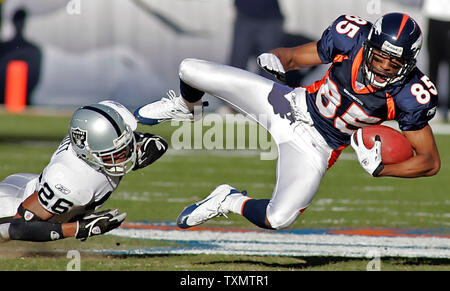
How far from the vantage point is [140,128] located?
11586 mm

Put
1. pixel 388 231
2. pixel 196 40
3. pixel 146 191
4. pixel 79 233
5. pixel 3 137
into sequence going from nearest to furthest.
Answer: pixel 79 233 → pixel 388 231 → pixel 146 191 → pixel 3 137 → pixel 196 40

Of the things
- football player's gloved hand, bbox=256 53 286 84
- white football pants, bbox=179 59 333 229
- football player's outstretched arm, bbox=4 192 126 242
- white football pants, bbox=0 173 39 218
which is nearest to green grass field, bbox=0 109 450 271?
football player's outstretched arm, bbox=4 192 126 242

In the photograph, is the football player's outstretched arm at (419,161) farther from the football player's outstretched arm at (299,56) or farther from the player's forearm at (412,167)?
the football player's outstretched arm at (299,56)

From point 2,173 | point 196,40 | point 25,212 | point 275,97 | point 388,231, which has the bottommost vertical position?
point 196,40

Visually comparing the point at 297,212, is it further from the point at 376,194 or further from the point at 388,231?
the point at 376,194

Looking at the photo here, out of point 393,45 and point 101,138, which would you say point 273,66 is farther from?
point 101,138

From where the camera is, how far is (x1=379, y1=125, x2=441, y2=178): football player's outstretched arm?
506 cm

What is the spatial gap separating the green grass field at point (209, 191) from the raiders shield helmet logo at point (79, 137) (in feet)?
2.25

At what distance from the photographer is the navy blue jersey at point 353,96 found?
5.13m

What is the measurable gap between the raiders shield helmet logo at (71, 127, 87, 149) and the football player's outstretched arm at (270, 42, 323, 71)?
1.28 meters

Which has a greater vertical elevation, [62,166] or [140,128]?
[62,166]

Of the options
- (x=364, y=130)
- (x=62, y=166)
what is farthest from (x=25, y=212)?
(x=364, y=130)

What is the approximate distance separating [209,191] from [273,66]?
2.94 meters

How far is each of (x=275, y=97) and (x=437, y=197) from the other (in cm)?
310
